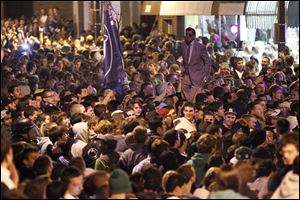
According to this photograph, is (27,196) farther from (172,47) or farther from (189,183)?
(172,47)

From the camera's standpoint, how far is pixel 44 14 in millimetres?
38812

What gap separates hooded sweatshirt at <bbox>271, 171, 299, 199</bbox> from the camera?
350 inches

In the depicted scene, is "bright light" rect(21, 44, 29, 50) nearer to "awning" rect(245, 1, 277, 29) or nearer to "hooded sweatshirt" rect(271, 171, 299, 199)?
"awning" rect(245, 1, 277, 29)

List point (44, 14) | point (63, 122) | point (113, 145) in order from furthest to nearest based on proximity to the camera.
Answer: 1. point (44, 14)
2. point (63, 122)
3. point (113, 145)

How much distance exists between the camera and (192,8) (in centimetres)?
3338

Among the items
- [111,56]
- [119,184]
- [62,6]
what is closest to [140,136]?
[119,184]

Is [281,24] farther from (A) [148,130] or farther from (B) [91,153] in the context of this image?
(B) [91,153]

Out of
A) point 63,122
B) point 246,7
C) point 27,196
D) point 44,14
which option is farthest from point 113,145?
point 44,14

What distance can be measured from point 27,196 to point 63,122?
4.98 meters

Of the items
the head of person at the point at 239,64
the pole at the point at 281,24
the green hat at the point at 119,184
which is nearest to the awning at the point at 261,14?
the pole at the point at 281,24

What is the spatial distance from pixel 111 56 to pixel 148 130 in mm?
5506

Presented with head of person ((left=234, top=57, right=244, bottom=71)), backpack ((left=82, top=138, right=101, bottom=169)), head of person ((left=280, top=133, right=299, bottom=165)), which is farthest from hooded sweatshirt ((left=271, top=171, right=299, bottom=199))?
head of person ((left=234, top=57, right=244, bottom=71))

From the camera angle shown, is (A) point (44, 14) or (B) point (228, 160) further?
(A) point (44, 14)

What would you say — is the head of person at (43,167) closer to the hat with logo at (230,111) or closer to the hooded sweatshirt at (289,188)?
the hooded sweatshirt at (289,188)
